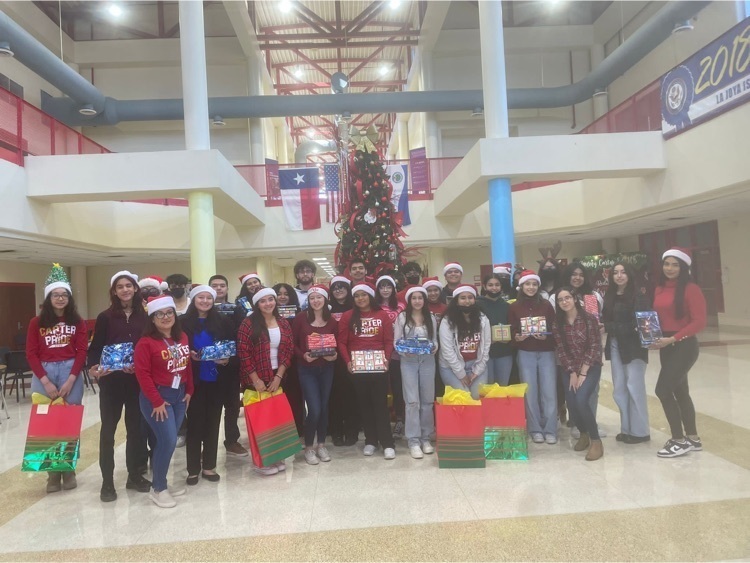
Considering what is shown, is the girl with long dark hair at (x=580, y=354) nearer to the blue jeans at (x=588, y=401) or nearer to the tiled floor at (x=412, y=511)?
the blue jeans at (x=588, y=401)

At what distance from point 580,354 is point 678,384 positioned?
0.80m

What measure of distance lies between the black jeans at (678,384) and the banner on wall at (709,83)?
4970 mm

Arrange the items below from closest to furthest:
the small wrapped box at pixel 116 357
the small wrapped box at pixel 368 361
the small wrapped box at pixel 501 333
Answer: the small wrapped box at pixel 116 357 < the small wrapped box at pixel 368 361 < the small wrapped box at pixel 501 333

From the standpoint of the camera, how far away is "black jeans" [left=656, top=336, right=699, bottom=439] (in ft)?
12.8

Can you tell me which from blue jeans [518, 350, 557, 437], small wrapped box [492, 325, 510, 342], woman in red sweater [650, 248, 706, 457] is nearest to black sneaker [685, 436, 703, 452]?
woman in red sweater [650, 248, 706, 457]

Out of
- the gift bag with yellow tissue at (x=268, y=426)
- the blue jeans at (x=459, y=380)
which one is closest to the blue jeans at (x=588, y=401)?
the blue jeans at (x=459, y=380)

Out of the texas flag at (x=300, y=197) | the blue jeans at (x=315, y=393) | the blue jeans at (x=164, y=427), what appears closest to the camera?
the blue jeans at (x=164, y=427)

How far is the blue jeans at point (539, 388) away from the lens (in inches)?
168

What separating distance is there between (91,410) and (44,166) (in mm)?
4279

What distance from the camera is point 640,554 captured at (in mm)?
2527

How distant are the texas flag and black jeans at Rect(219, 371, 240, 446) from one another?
8.61 meters

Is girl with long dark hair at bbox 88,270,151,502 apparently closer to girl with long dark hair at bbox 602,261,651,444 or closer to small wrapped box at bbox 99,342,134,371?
small wrapped box at bbox 99,342,134,371

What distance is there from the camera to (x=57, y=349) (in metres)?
3.67

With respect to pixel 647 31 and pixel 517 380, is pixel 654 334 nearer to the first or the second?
pixel 517 380
